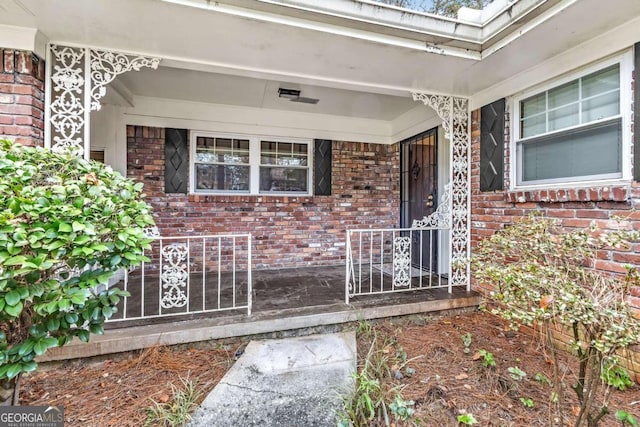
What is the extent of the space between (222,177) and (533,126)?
4023 mm

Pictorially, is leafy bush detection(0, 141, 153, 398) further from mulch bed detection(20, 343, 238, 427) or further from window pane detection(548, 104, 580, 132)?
window pane detection(548, 104, 580, 132)

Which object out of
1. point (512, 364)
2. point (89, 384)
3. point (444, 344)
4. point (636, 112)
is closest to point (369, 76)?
point (636, 112)

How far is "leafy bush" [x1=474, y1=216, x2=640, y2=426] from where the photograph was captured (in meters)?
1.31

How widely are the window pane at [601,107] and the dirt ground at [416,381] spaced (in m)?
1.97

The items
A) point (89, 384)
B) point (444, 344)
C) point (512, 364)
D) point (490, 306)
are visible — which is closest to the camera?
point (89, 384)

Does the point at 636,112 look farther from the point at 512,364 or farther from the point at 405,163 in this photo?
the point at 405,163

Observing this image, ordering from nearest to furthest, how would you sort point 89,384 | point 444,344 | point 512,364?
point 89,384 → point 512,364 → point 444,344

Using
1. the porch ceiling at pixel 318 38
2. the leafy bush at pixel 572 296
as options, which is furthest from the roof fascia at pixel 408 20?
the leafy bush at pixel 572 296

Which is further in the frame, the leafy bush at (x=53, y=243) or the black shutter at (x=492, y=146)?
the black shutter at (x=492, y=146)

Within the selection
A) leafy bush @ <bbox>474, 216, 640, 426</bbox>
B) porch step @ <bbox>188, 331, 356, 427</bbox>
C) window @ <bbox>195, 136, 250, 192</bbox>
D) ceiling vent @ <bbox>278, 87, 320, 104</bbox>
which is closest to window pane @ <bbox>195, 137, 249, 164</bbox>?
window @ <bbox>195, 136, 250, 192</bbox>

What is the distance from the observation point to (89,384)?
210cm

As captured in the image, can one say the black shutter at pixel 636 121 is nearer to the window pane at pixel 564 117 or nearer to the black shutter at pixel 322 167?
the window pane at pixel 564 117

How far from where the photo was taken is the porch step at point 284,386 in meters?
1.76

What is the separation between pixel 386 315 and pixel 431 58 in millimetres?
2443
